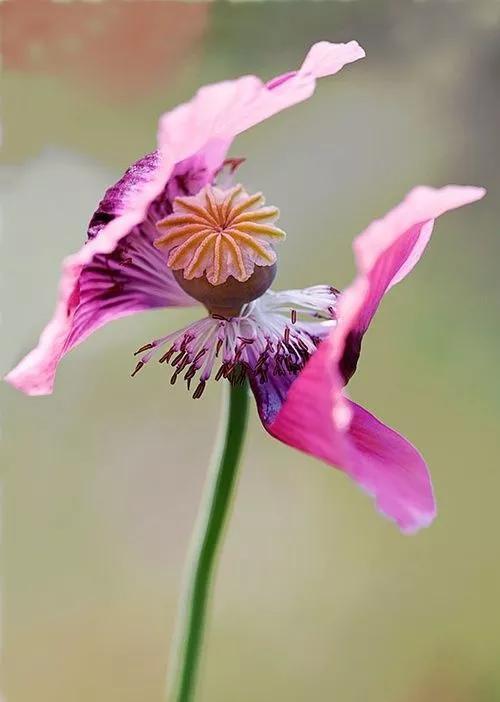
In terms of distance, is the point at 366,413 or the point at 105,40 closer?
the point at 366,413

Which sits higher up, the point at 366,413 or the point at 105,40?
the point at 105,40

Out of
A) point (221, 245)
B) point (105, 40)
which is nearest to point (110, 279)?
point (221, 245)

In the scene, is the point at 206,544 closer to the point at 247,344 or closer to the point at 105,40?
the point at 247,344

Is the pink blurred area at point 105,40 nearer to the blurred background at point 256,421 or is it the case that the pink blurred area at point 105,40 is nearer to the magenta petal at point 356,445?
the blurred background at point 256,421

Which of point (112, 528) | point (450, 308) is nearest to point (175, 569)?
point (112, 528)

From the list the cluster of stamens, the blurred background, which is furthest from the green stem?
the blurred background
